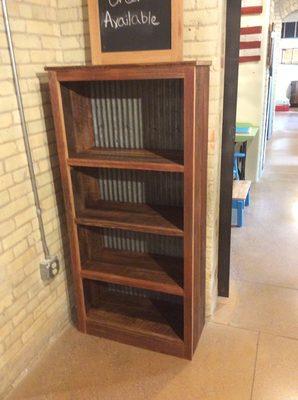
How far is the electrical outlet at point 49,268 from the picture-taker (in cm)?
213

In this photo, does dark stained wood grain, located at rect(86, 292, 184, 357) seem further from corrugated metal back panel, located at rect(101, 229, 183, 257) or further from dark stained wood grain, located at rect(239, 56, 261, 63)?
dark stained wood grain, located at rect(239, 56, 261, 63)

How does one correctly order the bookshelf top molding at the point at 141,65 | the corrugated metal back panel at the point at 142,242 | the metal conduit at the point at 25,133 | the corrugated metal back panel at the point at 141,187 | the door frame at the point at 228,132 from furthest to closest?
the corrugated metal back panel at the point at 142,242
the corrugated metal back panel at the point at 141,187
the door frame at the point at 228,132
the metal conduit at the point at 25,133
the bookshelf top molding at the point at 141,65

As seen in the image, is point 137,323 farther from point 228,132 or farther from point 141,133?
point 228,132

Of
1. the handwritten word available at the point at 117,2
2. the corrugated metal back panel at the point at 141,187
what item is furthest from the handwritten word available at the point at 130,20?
the corrugated metal back panel at the point at 141,187

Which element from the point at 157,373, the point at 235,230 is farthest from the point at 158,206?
the point at 235,230

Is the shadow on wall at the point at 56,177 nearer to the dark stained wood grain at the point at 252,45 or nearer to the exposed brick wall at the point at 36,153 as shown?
the exposed brick wall at the point at 36,153

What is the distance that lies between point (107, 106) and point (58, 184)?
58cm

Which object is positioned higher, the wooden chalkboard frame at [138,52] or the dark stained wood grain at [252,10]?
the dark stained wood grain at [252,10]

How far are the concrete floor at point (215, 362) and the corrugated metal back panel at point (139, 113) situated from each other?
1249 millimetres

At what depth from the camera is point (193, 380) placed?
77.8 inches

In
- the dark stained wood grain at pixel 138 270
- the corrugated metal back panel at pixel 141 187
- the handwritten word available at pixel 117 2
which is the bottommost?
the dark stained wood grain at pixel 138 270

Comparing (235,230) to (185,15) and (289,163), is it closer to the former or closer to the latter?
(185,15)

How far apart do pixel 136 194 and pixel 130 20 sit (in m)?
0.96

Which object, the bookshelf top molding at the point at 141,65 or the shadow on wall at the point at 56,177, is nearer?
the bookshelf top molding at the point at 141,65
